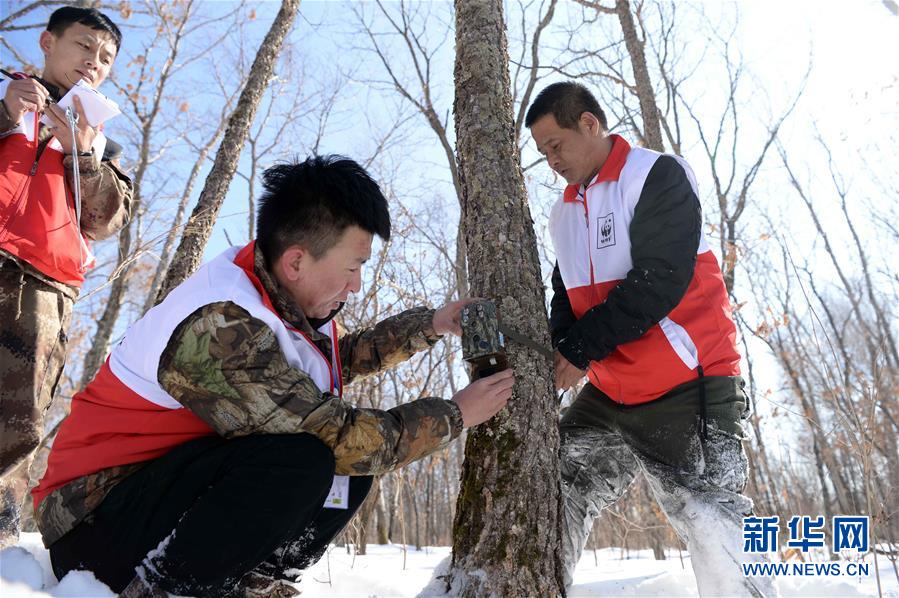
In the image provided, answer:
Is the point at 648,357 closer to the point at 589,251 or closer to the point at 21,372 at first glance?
the point at 589,251

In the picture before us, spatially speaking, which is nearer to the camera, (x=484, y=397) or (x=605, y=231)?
(x=484, y=397)

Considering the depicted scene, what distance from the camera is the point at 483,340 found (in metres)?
1.91

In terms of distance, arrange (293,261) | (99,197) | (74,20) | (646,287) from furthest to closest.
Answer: (74,20) → (99,197) → (646,287) → (293,261)

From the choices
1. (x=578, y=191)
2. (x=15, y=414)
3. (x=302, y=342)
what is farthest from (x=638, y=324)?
(x=15, y=414)

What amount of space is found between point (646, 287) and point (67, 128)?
2385 mm

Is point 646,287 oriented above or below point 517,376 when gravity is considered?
above

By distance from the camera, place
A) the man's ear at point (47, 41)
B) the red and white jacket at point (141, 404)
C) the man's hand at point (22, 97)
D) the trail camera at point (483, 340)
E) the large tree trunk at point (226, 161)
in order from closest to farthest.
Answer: the red and white jacket at point (141, 404), the trail camera at point (483, 340), the man's hand at point (22, 97), the man's ear at point (47, 41), the large tree trunk at point (226, 161)

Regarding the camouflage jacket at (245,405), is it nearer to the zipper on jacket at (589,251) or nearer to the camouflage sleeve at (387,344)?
the camouflage sleeve at (387,344)

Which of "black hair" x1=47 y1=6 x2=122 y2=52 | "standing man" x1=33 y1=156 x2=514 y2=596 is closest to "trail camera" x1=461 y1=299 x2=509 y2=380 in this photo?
"standing man" x1=33 y1=156 x2=514 y2=596

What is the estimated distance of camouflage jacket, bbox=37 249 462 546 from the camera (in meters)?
1.45

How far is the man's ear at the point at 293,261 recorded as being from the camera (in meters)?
1.75

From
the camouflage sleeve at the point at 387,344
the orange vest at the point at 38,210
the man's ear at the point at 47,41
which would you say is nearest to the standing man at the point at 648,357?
the camouflage sleeve at the point at 387,344

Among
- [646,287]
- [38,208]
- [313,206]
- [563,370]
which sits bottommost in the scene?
[563,370]

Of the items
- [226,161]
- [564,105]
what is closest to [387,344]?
[564,105]
